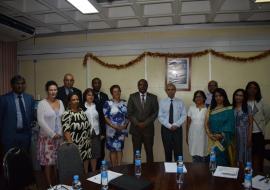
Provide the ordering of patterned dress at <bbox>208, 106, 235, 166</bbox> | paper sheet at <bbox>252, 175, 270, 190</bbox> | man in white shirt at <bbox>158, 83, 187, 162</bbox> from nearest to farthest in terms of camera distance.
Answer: paper sheet at <bbox>252, 175, 270, 190</bbox> < patterned dress at <bbox>208, 106, 235, 166</bbox> < man in white shirt at <bbox>158, 83, 187, 162</bbox>

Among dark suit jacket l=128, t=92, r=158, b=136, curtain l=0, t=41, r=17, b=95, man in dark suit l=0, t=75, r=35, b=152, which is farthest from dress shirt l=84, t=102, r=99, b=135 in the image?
curtain l=0, t=41, r=17, b=95

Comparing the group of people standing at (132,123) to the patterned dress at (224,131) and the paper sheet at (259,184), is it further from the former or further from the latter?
the paper sheet at (259,184)

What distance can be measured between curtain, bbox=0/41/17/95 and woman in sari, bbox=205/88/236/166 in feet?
13.7

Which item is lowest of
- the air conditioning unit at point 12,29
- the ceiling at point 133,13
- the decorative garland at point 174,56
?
the decorative garland at point 174,56

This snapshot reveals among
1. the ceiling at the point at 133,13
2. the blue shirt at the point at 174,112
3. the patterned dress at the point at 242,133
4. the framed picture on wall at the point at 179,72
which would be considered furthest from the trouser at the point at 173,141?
the ceiling at the point at 133,13

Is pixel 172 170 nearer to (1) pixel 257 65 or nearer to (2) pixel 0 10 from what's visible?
(1) pixel 257 65

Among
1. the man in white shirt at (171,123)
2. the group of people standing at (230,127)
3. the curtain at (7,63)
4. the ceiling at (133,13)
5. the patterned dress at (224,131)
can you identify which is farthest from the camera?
the curtain at (7,63)

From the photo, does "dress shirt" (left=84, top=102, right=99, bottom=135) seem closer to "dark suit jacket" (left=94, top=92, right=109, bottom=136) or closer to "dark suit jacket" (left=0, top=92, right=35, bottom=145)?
"dark suit jacket" (left=94, top=92, right=109, bottom=136)

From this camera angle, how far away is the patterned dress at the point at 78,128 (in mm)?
3232

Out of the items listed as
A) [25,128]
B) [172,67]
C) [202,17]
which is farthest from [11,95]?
[202,17]

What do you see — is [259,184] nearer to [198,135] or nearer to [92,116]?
[198,135]

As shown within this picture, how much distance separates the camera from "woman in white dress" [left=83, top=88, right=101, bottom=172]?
3.86m

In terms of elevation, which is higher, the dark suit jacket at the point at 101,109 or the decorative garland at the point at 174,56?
the decorative garland at the point at 174,56

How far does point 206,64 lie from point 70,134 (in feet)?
9.85
